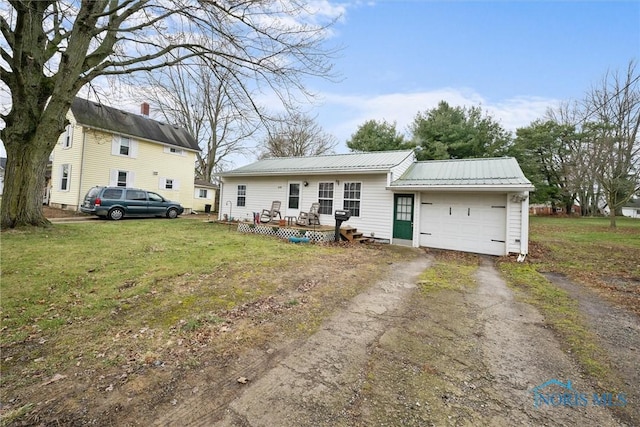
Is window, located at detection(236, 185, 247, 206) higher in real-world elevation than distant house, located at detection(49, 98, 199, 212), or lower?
lower

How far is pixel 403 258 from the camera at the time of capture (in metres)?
7.94

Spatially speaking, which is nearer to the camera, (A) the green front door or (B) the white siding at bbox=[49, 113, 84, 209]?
(A) the green front door

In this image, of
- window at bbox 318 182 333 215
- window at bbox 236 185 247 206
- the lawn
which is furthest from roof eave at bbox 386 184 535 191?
window at bbox 236 185 247 206

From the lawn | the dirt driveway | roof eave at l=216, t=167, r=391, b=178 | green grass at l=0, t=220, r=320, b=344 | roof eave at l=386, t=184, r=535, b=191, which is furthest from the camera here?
roof eave at l=216, t=167, r=391, b=178

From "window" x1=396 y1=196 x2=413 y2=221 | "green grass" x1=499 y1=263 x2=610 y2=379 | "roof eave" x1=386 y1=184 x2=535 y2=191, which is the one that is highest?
"roof eave" x1=386 y1=184 x2=535 y2=191

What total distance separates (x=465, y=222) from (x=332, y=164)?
223 inches

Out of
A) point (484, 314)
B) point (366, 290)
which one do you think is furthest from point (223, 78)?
point (484, 314)

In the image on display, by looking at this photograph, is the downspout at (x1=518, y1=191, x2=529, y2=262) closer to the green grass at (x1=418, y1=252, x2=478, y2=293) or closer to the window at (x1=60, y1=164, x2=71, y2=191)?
the green grass at (x1=418, y1=252, x2=478, y2=293)

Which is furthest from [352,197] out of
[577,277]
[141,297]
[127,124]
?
[127,124]

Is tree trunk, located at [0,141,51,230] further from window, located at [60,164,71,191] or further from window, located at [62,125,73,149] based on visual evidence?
window, located at [62,125,73,149]

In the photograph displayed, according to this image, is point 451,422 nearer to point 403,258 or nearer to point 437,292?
point 437,292

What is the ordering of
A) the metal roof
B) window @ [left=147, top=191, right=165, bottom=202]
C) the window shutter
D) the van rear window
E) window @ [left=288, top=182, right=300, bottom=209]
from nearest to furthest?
the metal roof, window @ [left=288, top=182, right=300, bottom=209], the van rear window, window @ [left=147, top=191, right=165, bottom=202], the window shutter

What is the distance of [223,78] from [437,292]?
23.9 feet

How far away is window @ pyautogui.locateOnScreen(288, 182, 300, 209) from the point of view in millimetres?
12188
